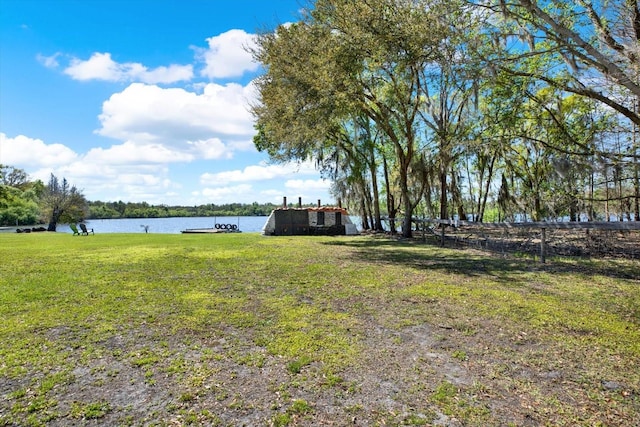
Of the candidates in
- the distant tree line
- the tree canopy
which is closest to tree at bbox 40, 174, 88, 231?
the distant tree line

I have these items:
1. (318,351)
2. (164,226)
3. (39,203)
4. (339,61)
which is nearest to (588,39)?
(339,61)

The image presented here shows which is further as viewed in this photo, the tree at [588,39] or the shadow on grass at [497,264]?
the shadow on grass at [497,264]

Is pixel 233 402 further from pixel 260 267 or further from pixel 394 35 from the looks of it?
pixel 394 35

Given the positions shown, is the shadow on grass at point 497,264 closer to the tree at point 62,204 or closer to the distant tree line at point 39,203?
the distant tree line at point 39,203

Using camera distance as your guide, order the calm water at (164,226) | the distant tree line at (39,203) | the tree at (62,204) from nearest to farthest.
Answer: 1. the distant tree line at (39,203)
2. the calm water at (164,226)
3. the tree at (62,204)

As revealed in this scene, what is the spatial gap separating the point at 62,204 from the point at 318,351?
5046 centimetres

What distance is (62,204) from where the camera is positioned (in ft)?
145

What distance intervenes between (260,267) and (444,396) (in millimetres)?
6018

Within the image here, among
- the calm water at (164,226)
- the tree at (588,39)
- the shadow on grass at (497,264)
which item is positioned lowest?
the shadow on grass at (497,264)

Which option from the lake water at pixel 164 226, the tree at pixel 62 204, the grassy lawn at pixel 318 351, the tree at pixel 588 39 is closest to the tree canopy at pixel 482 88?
the tree at pixel 588 39

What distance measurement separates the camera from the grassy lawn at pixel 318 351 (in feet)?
8.29

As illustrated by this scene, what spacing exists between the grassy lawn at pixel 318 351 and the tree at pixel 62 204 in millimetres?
44797

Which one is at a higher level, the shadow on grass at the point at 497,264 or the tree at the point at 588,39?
the tree at the point at 588,39

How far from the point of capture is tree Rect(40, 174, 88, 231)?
44219mm
